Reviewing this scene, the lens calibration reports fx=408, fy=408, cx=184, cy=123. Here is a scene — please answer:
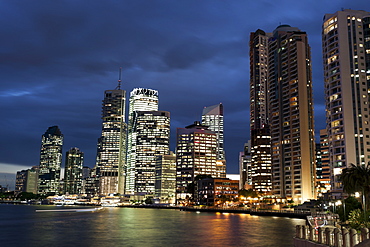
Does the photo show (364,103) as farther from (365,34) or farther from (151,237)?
(151,237)

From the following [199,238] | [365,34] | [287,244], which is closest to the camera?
[287,244]

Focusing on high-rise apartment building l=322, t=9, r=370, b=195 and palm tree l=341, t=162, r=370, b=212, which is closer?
palm tree l=341, t=162, r=370, b=212

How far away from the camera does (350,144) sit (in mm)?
170500

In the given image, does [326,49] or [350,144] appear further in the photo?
[326,49]

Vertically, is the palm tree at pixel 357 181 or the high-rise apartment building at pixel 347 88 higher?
the high-rise apartment building at pixel 347 88

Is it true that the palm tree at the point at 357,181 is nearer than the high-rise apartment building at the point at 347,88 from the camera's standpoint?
Yes

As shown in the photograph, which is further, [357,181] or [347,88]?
[347,88]

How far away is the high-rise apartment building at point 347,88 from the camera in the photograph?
171 m

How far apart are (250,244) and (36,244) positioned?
43.7m

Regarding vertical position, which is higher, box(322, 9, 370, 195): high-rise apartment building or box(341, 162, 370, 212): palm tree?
box(322, 9, 370, 195): high-rise apartment building

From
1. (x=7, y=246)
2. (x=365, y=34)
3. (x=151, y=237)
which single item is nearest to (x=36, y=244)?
(x=7, y=246)

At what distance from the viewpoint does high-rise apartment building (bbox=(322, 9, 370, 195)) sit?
171m

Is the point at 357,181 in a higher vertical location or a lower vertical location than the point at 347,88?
lower

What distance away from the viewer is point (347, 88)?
575 ft
